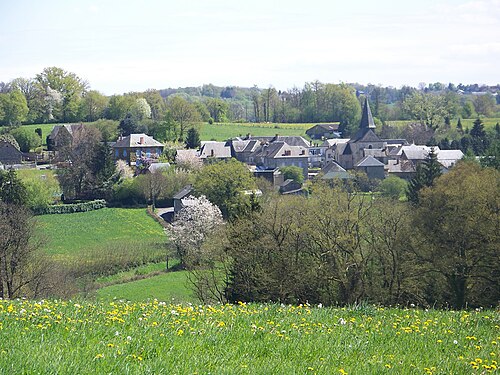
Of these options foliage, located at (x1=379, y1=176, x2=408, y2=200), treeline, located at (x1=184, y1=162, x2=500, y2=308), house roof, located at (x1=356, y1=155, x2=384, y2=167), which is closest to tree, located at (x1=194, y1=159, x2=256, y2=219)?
foliage, located at (x1=379, y1=176, x2=408, y2=200)

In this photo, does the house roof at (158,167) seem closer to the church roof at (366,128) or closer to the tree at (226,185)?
the tree at (226,185)

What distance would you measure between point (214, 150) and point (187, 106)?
1617cm

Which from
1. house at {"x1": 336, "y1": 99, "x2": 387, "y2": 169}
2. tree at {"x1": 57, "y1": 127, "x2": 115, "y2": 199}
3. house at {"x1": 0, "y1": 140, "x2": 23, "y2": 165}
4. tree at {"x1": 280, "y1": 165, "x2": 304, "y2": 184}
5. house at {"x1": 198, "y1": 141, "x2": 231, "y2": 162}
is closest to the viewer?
tree at {"x1": 57, "y1": 127, "x2": 115, "y2": 199}

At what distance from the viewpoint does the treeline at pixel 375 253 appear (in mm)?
21828

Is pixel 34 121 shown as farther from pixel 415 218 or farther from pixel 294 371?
pixel 294 371

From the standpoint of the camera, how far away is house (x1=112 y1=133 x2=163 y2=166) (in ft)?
289

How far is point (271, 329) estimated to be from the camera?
7562 mm

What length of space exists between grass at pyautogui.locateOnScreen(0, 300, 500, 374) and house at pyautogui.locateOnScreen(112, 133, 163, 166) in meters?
80.3

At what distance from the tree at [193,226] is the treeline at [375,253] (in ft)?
56.7

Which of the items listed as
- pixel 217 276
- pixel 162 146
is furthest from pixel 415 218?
pixel 162 146

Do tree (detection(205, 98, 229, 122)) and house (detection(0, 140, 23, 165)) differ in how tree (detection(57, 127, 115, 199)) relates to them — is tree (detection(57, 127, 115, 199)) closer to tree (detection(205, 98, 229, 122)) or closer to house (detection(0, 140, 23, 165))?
house (detection(0, 140, 23, 165))

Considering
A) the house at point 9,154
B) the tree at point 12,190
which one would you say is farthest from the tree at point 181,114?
the tree at point 12,190

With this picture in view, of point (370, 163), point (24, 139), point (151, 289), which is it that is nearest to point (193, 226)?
point (151, 289)

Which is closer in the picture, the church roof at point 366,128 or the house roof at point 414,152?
the house roof at point 414,152
